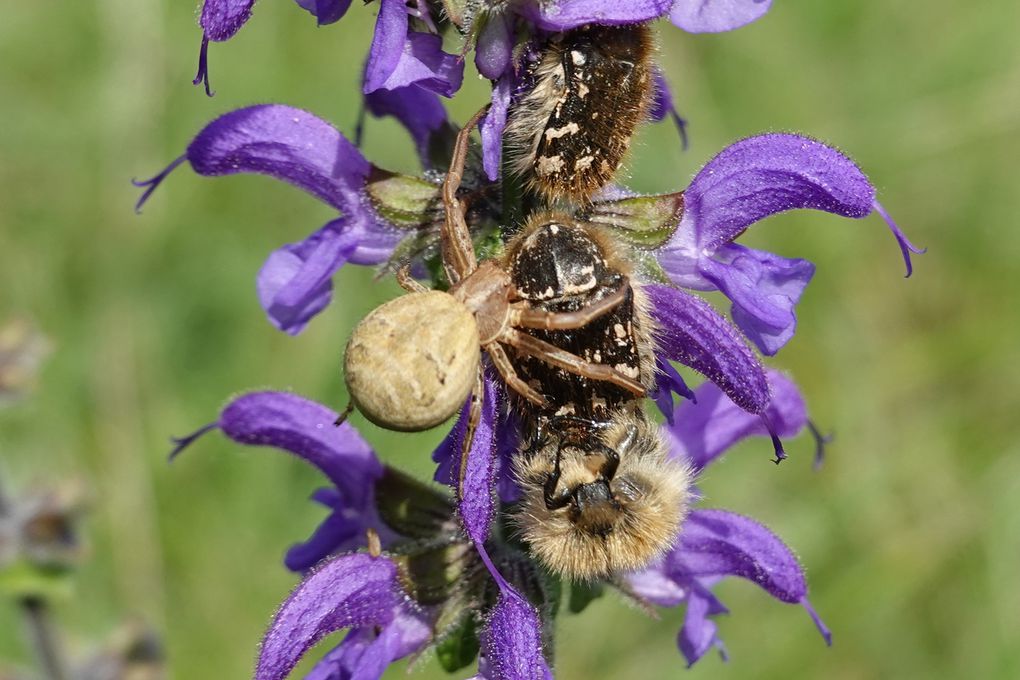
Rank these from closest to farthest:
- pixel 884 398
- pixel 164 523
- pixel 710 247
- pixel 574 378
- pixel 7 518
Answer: pixel 574 378
pixel 710 247
pixel 7 518
pixel 164 523
pixel 884 398

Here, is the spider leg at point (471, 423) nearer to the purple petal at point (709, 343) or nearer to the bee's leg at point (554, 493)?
the bee's leg at point (554, 493)

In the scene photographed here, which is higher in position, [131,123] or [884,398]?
[131,123]

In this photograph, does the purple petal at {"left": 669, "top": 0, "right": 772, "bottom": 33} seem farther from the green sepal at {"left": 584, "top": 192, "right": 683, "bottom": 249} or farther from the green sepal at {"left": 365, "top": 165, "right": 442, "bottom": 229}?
the green sepal at {"left": 365, "top": 165, "right": 442, "bottom": 229}

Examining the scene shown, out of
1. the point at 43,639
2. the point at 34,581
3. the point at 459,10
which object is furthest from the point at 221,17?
the point at 43,639

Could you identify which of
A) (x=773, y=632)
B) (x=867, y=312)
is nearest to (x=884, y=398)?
(x=867, y=312)

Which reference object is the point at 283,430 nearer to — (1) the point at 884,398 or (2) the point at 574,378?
(2) the point at 574,378

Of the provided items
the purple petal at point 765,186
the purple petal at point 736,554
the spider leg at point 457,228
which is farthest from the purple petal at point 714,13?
the purple petal at point 736,554

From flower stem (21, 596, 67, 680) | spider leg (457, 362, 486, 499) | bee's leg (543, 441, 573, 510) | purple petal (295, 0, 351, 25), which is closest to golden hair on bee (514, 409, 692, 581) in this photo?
bee's leg (543, 441, 573, 510)
